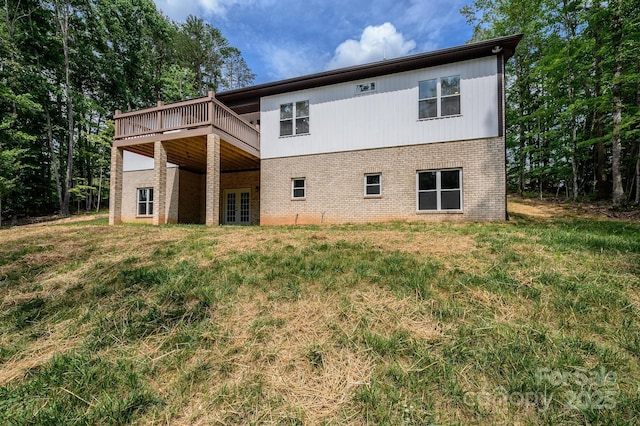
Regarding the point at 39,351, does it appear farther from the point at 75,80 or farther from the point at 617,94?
the point at 75,80

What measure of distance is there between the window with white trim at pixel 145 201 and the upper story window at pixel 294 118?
339 inches

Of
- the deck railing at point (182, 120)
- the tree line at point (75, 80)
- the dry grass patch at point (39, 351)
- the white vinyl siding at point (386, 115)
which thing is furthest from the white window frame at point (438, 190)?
the tree line at point (75, 80)

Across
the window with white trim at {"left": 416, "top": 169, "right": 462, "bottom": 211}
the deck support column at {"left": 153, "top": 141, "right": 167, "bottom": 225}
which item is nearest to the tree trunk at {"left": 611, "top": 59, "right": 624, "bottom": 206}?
the window with white trim at {"left": 416, "top": 169, "right": 462, "bottom": 211}

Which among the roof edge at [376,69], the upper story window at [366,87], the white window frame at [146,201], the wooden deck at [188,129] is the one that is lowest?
the white window frame at [146,201]

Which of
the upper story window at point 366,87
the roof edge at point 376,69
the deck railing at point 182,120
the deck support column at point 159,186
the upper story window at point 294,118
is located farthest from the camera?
the upper story window at point 294,118

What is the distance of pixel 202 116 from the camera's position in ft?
33.1

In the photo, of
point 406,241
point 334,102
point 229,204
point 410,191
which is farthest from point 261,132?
point 406,241

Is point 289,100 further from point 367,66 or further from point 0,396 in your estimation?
point 0,396

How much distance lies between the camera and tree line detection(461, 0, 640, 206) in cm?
1035

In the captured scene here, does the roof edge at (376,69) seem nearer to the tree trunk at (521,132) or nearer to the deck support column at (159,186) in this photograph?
the deck support column at (159,186)

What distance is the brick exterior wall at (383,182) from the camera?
30.1 feet

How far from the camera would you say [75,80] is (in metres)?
20.5

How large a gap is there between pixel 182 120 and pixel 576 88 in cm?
1944

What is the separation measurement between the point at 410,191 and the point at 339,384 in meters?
8.82
